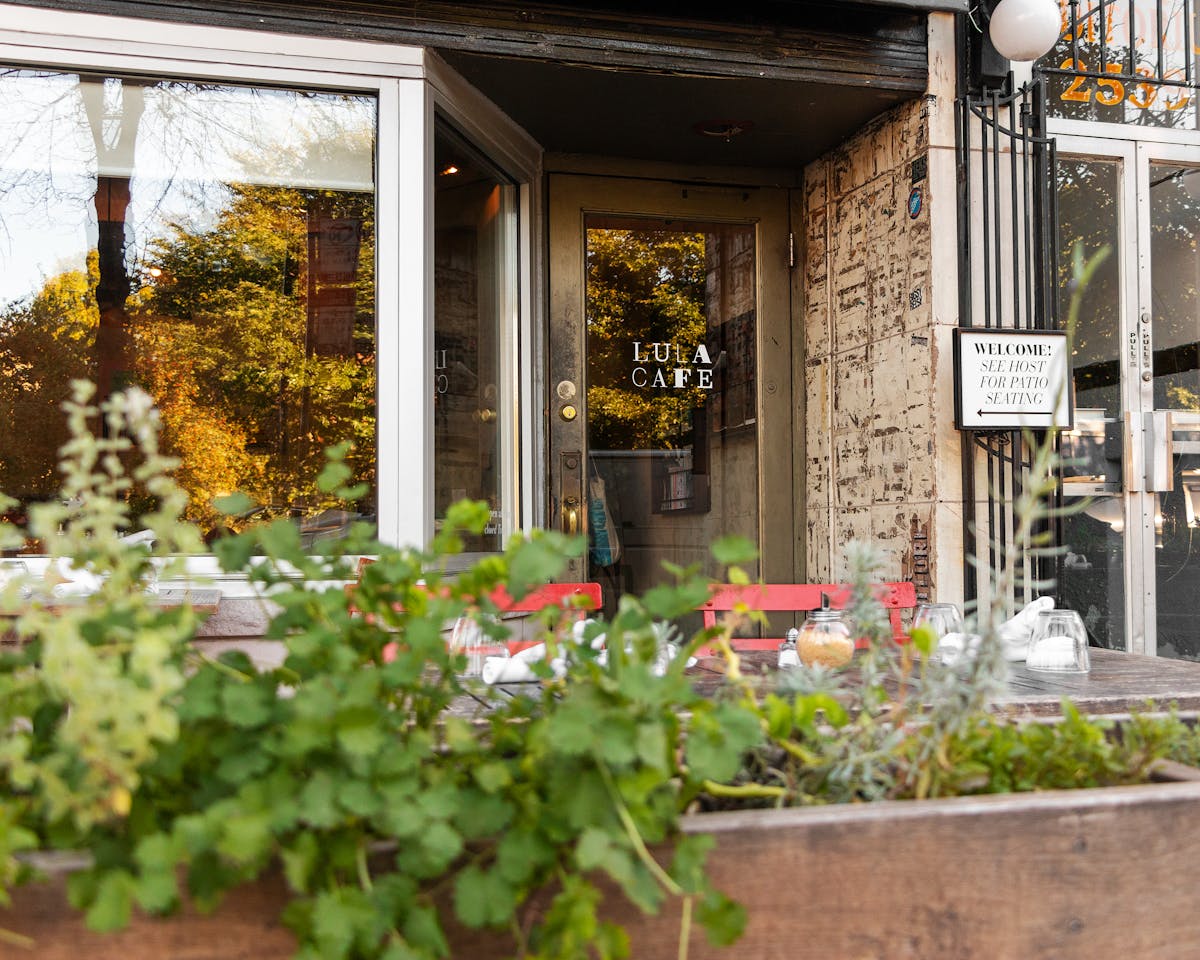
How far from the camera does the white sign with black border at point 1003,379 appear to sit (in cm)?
337

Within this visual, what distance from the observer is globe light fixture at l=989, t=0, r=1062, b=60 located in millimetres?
3242

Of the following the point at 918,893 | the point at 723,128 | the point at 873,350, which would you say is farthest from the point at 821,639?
the point at 723,128

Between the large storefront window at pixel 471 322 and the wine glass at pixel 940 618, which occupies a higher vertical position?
the large storefront window at pixel 471 322

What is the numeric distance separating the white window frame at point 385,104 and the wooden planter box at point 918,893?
7.71 feet

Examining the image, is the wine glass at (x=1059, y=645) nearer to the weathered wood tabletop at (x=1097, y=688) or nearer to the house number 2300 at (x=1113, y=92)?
the weathered wood tabletop at (x=1097, y=688)

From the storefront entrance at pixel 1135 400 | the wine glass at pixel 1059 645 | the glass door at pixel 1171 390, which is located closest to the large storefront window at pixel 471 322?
the wine glass at pixel 1059 645

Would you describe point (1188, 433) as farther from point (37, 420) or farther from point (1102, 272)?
point (37, 420)

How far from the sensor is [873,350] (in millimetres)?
3795

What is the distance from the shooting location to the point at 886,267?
3725 mm

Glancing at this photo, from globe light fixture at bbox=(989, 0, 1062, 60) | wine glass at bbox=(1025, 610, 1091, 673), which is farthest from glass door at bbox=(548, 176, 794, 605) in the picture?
wine glass at bbox=(1025, 610, 1091, 673)

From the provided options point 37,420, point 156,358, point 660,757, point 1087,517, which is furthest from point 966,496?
point 660,757

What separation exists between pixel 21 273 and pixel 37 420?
41 cm

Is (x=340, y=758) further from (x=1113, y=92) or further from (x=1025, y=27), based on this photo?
(x=1113, y=92)

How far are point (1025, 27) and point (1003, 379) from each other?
1.08 meters
